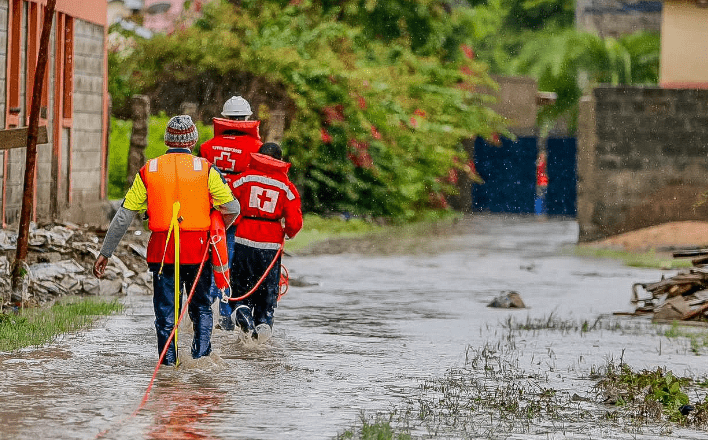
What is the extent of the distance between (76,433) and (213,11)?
2496 centimetres

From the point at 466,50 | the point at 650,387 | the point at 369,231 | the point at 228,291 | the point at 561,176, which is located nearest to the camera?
the point at 650,387

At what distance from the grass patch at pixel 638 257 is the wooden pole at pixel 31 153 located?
953cm

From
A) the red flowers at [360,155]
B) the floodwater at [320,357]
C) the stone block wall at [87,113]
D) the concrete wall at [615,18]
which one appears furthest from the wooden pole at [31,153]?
the concrete wall at [615,18]

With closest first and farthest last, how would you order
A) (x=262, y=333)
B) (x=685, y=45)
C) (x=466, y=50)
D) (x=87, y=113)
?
(x=262, y=333), (x=87, y=113), (x=685, y=45), (x=466, y=50)

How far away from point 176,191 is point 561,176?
34.4 meters

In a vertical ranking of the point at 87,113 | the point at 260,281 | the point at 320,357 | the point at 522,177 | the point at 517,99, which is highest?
the point at 517,99

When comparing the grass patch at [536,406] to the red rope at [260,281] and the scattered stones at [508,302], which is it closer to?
the red rope at [260,281]

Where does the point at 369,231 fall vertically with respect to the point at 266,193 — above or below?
below

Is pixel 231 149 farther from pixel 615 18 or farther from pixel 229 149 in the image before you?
pixel 615 18

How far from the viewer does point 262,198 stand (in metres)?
11.7

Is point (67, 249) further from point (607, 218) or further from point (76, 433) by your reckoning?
point (607, 218)

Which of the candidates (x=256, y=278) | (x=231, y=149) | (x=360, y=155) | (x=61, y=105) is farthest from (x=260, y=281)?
(x=360, y=155)

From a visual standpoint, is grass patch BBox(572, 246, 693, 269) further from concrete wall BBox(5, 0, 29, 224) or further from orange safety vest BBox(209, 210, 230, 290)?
orange safety vest BBox(209, 210, 230, 290)

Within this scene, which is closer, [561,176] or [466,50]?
[466,50]
